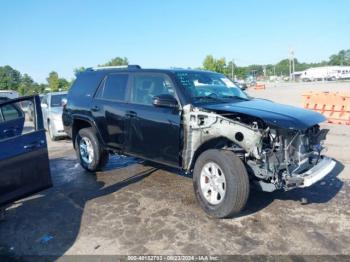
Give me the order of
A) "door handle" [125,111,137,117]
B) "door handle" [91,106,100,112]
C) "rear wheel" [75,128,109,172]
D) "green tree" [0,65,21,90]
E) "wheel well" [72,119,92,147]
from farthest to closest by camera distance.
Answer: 1. "green tree" [0,65,21,90]
2. "wheel well" [72,119,92,147]
3. "rear wheel" [75,128,109,172]
4. "door handle" [91,106,100,112]
5. "door handle" [125,111,137,117]

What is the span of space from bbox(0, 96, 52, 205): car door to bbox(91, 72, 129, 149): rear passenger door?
178 centimetres

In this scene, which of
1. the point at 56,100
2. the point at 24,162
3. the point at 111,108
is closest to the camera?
the point at 24,162

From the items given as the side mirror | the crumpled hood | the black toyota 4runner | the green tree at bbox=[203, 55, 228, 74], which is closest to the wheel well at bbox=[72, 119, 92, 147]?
the black toyota 4runner

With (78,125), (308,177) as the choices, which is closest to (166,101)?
(308,177)

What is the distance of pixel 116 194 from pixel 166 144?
48.5 inches

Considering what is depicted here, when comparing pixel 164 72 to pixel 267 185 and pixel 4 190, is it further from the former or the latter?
pixel 4 190

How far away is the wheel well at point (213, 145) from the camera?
Result: 4766 mm

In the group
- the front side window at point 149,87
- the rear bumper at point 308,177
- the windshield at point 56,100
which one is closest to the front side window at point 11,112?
the front side window at point 149,87

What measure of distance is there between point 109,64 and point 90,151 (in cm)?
6694

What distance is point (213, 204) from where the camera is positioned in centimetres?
468

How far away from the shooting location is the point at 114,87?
21.2 ft

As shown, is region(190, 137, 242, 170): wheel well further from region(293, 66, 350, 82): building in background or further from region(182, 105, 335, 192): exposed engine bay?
region(293, 66, 350, 82): building in background

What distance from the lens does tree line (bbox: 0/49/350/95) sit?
229 ft

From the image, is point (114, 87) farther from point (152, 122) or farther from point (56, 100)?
point (56, 100)
